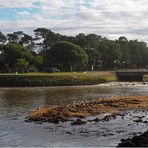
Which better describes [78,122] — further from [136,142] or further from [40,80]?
[40,80]

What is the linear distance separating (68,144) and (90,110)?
15835mm

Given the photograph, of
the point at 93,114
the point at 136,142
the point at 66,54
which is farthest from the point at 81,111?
the point at 66,54

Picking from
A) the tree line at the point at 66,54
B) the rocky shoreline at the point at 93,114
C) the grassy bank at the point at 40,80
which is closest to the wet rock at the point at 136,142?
the rocky shoreline at the point at 93,114

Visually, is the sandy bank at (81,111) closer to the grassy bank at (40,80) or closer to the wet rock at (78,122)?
the wet rock at (78,122)

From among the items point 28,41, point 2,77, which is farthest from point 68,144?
point 28,41

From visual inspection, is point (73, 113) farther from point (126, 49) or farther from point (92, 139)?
point (126, 49)

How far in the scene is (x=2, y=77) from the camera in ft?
342

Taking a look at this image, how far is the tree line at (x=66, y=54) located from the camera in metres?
134

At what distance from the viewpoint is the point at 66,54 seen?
146 metres

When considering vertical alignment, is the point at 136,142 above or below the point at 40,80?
below

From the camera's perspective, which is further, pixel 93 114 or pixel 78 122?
pixel 93 114

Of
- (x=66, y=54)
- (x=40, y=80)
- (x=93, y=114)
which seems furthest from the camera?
(x=66, y=54)

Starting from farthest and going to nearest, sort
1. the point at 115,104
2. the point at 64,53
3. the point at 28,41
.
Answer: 1. the point at 28,41
2. the point at 64,53
3. the point at 115,104

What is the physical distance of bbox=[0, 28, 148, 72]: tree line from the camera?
5266 inches
